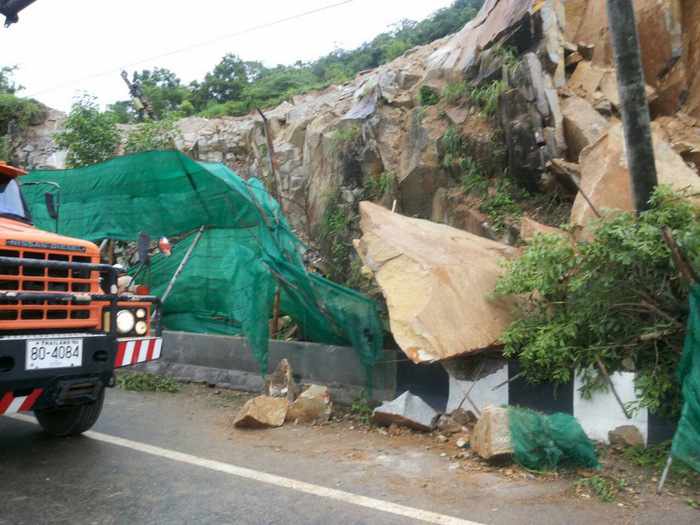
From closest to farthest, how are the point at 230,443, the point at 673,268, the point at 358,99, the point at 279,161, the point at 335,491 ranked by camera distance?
the point at 335,491 < the point at 673,268 < the point at 230,443 < the point at 358,99 < the point at 279,161

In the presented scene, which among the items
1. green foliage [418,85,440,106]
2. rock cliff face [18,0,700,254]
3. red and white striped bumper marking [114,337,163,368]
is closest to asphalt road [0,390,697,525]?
red and white striped bumper marking [114,337,163,368]

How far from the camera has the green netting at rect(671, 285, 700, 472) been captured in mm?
4375

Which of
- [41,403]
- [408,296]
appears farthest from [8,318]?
[408,296]

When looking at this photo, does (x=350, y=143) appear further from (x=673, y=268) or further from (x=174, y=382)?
(x=673, y=268)

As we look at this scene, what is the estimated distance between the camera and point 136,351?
17.2 feet

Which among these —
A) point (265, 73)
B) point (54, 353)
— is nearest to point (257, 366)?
point (54, 353)

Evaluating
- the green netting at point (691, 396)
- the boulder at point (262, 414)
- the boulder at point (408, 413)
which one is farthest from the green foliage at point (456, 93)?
the green netting at point (691, 396)

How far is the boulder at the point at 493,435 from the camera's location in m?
4.88

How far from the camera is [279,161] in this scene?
13828 millimetres

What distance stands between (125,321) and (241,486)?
1.74m

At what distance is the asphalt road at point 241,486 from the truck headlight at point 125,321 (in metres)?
1.07

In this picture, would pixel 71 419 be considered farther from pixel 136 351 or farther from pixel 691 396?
pixel 691 396

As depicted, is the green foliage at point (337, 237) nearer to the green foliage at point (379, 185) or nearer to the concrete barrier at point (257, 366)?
the green foliage at point (379, 185)

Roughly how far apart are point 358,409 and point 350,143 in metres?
5.56
